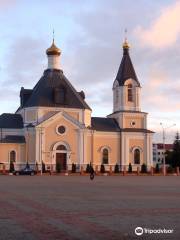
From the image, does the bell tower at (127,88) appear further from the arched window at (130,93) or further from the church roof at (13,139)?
the church roof at (13,139)

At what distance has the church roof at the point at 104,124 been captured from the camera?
70438 mm

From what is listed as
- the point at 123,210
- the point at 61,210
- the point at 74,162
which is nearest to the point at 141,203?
the point at 123,210

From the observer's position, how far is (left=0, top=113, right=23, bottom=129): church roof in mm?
67500

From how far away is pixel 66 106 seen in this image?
67.8 m

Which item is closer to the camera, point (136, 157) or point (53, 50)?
point (136, 157)

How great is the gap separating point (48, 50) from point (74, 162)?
17110 millimetres

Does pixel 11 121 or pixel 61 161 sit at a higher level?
pixel 11 121

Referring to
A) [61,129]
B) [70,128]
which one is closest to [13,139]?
[61,129]

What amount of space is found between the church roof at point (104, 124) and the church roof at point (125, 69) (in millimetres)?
5776

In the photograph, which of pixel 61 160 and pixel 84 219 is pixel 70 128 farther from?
pixel 84 219

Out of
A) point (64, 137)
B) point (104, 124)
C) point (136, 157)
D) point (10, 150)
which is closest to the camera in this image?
point (10, 150)

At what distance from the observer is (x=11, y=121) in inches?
2699

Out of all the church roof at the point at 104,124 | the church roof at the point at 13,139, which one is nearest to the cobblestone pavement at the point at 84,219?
the church roof at the point at 13,139

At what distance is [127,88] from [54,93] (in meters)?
11.6
